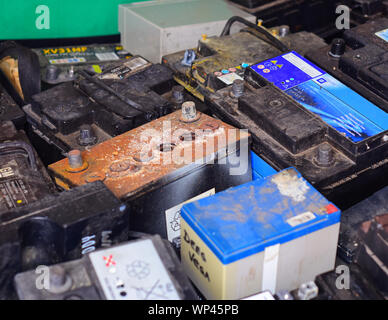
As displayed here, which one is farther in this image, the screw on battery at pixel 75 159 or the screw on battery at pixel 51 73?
the screw on battery at pixel 51 73

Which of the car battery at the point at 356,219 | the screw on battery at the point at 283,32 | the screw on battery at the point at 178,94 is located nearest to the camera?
the car battery at the point at 356,219

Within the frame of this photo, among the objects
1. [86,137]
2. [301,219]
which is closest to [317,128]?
[301,219]

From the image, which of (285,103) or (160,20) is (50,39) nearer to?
(160,20)

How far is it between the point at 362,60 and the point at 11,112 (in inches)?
50.4

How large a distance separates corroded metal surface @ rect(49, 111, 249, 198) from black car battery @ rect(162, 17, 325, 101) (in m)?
0.34

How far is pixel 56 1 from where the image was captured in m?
2.73

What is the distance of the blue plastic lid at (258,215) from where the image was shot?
1433mm

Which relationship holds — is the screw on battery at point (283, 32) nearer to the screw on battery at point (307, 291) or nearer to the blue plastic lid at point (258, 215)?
the blue plastic lid at point (258, 215)

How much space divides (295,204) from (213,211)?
217 millimetres

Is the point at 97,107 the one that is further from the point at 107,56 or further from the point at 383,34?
the point at 383,34

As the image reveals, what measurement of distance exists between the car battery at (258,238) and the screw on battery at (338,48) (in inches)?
28.9

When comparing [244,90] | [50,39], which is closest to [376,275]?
[244,90]

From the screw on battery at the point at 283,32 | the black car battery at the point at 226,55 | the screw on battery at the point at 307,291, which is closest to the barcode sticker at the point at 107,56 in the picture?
the black car battery at the point at 226,55

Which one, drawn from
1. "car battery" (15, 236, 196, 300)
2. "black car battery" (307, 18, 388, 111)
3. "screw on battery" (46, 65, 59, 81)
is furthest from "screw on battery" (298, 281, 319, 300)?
"screw on battery" (46, 65, 59, 81)
